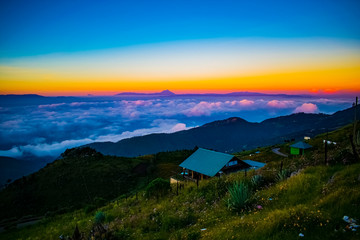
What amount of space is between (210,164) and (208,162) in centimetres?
81

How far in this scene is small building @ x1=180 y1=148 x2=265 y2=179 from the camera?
36359mm

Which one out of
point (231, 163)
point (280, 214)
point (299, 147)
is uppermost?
Result: point (280, 214)

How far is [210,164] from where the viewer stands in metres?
37.6

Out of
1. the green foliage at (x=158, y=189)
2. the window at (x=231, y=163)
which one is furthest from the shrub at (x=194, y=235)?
the window at (x=231, y=163)

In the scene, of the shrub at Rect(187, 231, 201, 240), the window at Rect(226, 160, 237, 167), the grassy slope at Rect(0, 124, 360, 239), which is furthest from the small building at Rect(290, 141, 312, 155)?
the shrub at Rect(187, 231, 201, 240)

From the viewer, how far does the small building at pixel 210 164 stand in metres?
36.4

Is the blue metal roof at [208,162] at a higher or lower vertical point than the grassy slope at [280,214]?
lower

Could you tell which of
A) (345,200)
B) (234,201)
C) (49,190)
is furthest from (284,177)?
(49,190)

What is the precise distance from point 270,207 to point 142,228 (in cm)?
595

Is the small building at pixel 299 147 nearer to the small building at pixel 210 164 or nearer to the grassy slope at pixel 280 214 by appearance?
the small building at pixel 210 164

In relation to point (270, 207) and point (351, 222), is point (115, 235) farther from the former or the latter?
point (351, 222)

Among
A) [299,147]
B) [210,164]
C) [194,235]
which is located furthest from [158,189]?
[299,147]

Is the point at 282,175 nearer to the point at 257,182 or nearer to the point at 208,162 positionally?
the point at 257,182

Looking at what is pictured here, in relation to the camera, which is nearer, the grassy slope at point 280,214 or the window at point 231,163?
the grassy slope at point 280,214
